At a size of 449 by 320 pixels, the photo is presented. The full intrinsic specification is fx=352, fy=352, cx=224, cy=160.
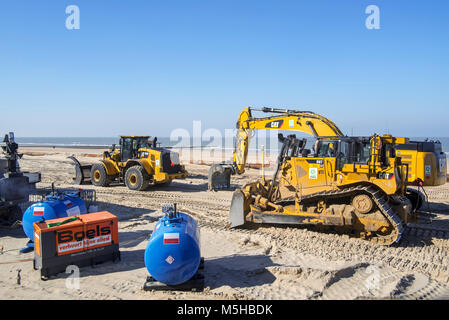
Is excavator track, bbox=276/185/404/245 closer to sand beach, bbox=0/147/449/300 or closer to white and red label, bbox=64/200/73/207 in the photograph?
sand beach, bbox=0/147/449/300

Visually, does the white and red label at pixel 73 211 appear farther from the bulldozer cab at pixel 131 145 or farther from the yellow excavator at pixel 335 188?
the bulldozer cab at pixel 131 145

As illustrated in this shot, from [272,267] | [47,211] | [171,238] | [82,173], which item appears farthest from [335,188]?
[82,173]

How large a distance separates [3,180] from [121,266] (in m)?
4.45

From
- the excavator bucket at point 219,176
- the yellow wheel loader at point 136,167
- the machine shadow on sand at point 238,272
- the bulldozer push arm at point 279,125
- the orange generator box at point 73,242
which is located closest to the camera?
the machine shadow on sand at point 238,272

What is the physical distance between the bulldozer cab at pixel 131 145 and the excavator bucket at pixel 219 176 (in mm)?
3522

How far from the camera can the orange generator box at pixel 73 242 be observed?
20.4 ft

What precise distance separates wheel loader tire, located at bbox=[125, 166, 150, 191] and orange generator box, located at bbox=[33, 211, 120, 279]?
8.09 meters

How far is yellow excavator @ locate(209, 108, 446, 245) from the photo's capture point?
8.11m

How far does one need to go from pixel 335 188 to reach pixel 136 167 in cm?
941

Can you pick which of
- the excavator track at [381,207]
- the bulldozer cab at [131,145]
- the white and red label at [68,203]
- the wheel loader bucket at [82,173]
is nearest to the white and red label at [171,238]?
the white and red label at [68,203]

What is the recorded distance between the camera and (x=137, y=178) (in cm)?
1520

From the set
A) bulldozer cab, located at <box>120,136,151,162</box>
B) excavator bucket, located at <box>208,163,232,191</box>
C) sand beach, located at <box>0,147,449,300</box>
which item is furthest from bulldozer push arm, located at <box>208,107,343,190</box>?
bulldozer cab, located at <box>120,136,151,162</box>
